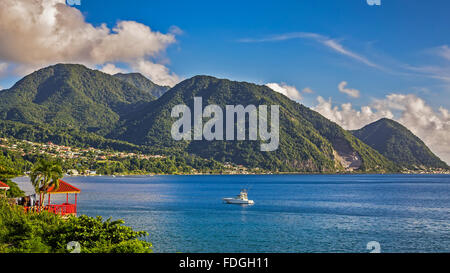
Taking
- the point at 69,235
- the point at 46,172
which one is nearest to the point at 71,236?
the point at 69,235

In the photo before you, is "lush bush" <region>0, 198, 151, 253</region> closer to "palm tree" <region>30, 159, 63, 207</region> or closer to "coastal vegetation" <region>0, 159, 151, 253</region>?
"coastal vegetation" <region>0, 159, 151, 253</region>

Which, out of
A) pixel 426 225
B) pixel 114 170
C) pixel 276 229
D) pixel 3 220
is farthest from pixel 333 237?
pixel 114 170

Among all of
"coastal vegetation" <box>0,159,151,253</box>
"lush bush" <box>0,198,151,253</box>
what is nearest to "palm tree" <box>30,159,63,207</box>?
"coastal vegetation" <box>0,159,151,253</box>

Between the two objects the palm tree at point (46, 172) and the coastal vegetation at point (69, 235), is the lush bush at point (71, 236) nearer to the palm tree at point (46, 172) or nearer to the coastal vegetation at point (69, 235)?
the coastal vegetation at point (69, 235)

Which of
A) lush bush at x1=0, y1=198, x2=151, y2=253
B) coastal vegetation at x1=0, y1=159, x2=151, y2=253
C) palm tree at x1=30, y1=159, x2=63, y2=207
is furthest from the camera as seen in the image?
palm tree at x1=30, y1=159, x2=63, y2=207

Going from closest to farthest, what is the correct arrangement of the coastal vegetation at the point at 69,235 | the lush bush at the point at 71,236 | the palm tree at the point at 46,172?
the coastal vegetation at the point at 69,235, the lush bush at the point at 71,236, the palm tree at the point at 46,172

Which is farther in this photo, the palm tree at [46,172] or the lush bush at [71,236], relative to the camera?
the palm tree at [46,172]

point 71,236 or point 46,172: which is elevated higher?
point 46,172

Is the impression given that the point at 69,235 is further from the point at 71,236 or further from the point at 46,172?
the point at 46,172

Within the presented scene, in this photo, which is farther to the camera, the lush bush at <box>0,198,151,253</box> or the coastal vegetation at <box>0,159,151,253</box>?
the lush bush at <box>0,198,151,253</box>

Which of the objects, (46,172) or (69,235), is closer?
(69,235)

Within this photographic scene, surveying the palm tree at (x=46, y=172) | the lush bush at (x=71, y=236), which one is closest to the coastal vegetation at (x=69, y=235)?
the lush bush at (x=71, y=236)
